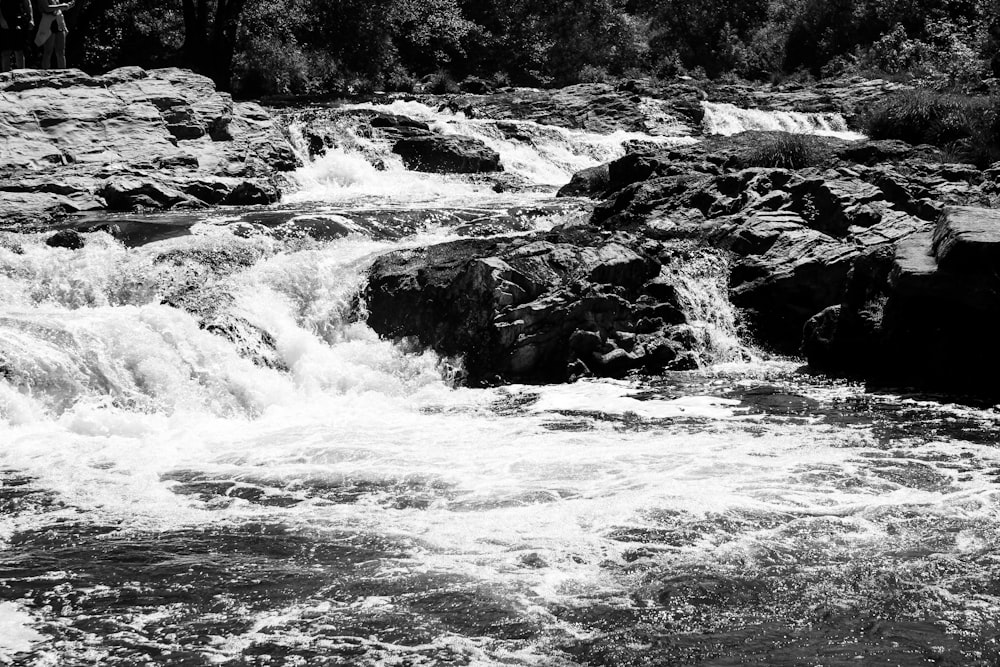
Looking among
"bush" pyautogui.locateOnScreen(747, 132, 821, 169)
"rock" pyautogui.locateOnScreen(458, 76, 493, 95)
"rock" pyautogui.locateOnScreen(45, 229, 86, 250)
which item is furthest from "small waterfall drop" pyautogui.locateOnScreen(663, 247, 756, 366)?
Answer: "rock" pyautogui.locateOnScreen(458, 76, 493, 95)

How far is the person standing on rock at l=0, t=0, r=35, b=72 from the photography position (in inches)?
726

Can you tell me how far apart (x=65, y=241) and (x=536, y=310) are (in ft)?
17.7

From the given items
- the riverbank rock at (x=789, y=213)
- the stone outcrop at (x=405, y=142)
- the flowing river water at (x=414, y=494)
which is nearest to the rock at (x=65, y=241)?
the flowing river water at (x=414, y=494)

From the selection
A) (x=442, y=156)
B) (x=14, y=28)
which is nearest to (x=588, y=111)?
(x=442, y=156)

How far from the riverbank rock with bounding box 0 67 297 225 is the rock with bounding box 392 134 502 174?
2.38m

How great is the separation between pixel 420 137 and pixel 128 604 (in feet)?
53.7

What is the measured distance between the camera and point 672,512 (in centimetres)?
702

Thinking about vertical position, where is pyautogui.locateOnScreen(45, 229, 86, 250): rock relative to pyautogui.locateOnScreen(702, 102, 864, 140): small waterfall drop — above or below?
below

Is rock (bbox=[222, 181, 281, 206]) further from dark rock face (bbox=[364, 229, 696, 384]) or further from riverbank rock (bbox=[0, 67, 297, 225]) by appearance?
dark rock face (bbox=[364, 229, 696, 384])

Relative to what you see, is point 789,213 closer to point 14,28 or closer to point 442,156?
point 442,156

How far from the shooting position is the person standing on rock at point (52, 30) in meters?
18.8

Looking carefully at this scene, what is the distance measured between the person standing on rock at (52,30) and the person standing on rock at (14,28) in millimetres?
219

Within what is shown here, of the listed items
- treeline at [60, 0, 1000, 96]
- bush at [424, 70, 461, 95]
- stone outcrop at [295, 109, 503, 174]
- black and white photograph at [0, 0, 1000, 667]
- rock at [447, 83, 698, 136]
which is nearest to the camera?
black and white photograph at [0, 0, 1000, 667]

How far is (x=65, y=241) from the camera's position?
41.3ft
